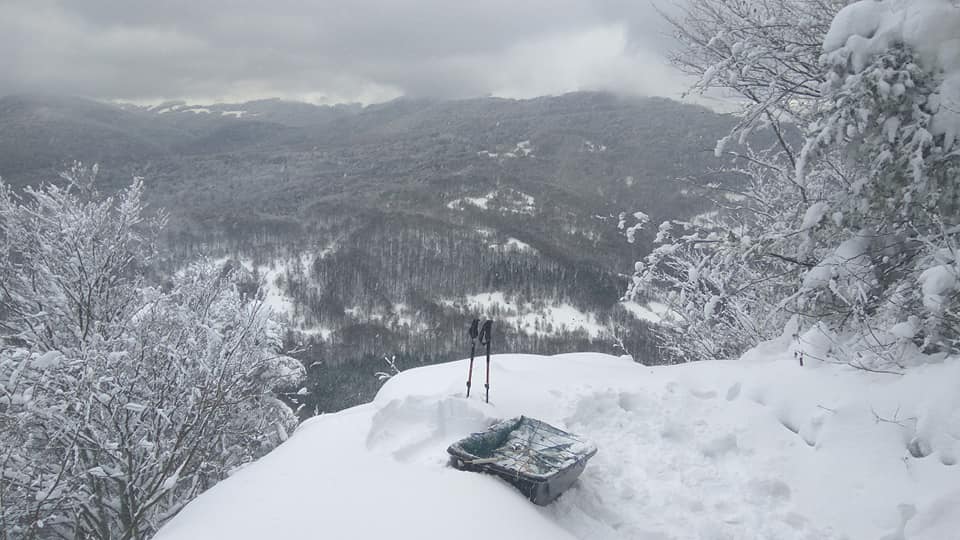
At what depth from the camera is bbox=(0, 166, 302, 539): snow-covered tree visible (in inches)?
279

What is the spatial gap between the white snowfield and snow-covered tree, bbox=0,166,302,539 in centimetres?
237

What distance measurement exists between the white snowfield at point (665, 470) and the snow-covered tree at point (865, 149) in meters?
0.60

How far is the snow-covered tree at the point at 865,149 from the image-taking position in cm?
432

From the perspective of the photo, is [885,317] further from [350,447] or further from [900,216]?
[350,447]

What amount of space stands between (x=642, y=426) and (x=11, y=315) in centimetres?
1181

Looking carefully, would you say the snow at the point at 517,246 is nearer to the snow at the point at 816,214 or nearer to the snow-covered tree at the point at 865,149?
the snow-covered tree at the point at 865,149

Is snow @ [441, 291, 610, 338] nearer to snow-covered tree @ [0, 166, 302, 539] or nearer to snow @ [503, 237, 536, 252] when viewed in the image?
snow @ [503, 237, 536, 252]

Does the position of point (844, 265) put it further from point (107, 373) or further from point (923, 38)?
point (107, 373)

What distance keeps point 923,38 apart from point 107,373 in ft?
34.2

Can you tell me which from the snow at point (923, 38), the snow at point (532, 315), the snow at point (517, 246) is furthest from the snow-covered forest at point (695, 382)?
the snow at point (517, 246)

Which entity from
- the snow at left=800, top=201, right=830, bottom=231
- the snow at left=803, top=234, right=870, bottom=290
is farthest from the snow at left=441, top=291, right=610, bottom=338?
the snow at left=800, top=201, right=830, bottom=231

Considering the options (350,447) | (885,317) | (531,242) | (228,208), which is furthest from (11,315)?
(228,208)

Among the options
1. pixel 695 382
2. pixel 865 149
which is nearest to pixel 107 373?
pixel 695 382

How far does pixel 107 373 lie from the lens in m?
7.65
